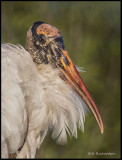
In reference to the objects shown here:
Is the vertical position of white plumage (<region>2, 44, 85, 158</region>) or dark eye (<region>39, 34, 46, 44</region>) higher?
dark eye (<region>39, 34, 46, 44</region>)

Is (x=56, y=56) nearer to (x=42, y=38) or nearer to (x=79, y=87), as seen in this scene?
(x=42, y=38)

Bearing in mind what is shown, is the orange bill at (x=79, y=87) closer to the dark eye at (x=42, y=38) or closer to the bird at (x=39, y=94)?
the bird at (x=39, y=94)

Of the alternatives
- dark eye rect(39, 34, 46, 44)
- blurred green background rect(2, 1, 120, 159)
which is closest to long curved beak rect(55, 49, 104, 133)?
dark eye rect(39, 34, 46, 44)

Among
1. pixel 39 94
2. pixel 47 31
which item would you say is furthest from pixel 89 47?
pixel 39 94

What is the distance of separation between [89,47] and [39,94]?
4812 millimetres

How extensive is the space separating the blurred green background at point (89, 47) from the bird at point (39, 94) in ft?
10.9

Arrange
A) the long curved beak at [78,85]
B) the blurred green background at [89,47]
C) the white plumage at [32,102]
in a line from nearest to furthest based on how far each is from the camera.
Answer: the white plumage at [32,102]
the long curved beak at [78,85]
the blurred green background at [89,47]

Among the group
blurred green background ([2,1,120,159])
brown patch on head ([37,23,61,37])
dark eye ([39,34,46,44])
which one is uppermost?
brown patch on head ([37,23,61,37])

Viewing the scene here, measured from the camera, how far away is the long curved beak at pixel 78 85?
2545mm

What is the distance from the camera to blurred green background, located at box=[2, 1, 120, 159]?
21.3ft

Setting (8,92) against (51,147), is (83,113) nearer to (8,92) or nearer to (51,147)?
(8,92)

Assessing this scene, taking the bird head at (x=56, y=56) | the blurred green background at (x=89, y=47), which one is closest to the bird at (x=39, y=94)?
the bird head at (x=56, y=56)

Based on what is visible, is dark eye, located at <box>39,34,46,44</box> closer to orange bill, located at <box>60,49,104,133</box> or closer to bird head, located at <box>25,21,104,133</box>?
bird head, located at <box>25,21,104,133</box>

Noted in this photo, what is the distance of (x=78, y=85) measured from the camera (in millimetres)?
2555
